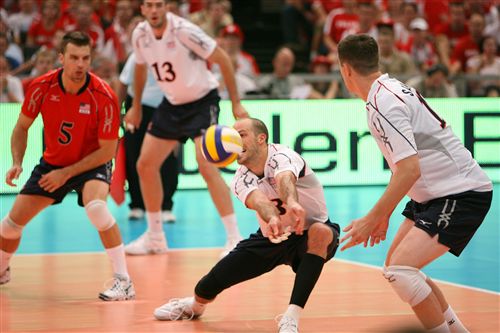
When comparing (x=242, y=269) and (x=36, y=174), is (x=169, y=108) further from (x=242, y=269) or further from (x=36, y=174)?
(x=242, y=269)

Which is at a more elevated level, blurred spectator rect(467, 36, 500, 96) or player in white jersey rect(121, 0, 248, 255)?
player in white jersey rect(121, 0, 248, 255)

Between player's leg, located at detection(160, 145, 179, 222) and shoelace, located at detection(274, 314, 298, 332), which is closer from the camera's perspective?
shoelace, located at detection(274, 314, 298, 332)

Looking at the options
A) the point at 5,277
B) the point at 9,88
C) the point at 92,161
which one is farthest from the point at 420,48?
the point at 5,277

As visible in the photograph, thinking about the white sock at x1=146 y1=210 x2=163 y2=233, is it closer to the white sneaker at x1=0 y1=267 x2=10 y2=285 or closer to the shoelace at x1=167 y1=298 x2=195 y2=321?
the white sneaker at x1=0 y1=267 x2=10 y2=285

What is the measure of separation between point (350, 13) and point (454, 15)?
185cm

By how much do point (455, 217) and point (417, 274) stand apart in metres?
0.38

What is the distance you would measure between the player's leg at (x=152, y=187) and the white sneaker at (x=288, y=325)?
11.8ft

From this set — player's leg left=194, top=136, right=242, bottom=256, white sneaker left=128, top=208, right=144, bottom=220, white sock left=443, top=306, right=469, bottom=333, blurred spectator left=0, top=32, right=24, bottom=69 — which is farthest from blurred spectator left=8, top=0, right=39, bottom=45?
white sock left=443, top=306, right=469, bottom=333

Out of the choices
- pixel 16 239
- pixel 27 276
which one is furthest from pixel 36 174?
pixel 27 276

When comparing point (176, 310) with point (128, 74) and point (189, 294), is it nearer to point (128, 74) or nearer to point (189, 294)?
point (189, 294)

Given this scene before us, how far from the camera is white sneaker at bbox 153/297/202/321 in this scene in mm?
6512

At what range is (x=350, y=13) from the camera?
17.7 meters

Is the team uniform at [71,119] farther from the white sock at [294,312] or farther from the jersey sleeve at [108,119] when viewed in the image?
the white sock at [294,312]

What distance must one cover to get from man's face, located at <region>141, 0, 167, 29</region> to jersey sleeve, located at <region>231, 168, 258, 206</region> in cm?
331
